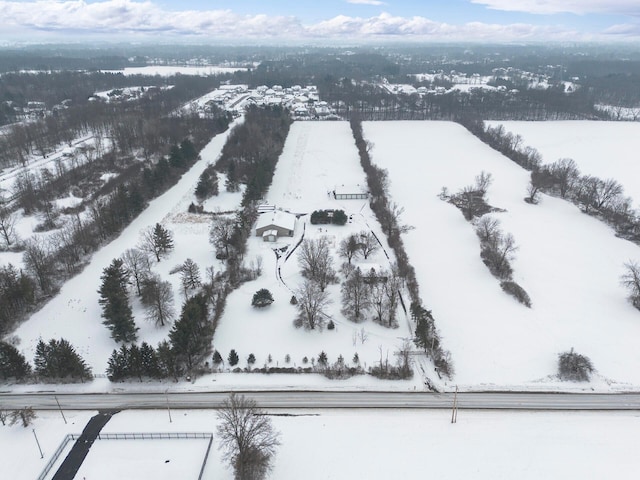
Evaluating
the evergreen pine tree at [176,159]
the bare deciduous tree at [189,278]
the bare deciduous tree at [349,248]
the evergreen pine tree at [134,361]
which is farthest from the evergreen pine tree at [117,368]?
the evergreen pine tree at [176,159]

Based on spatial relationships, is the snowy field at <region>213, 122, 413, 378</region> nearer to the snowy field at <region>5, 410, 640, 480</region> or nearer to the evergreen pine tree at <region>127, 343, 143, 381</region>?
the snowy field at <region>5, 410, 640, 480</region>

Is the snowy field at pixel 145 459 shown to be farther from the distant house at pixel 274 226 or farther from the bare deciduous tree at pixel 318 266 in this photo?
the distant house at pixel 274 226

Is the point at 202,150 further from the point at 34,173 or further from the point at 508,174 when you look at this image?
the point at 508,174

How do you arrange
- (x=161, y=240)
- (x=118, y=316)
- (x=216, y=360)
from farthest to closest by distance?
(x=161, y=240) < (x=118, y=316) < (x=216, y=360)

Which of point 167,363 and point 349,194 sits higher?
point 349,194

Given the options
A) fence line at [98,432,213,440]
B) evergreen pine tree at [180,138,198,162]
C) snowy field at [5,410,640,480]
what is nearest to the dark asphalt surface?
snowy field at [5,410,640,480]

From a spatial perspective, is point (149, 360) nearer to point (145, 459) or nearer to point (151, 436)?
point (151, 436)

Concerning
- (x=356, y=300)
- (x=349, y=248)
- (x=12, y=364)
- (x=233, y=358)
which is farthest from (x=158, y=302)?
(x=349, y=248)
